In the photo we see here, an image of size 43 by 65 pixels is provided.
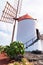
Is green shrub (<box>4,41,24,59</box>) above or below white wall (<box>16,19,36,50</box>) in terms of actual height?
below

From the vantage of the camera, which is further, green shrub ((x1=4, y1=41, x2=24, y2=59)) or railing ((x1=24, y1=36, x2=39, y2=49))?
railing ((x1=24, y1=36, x2=39, y2=49))

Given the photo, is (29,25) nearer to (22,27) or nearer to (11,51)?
(22,27)

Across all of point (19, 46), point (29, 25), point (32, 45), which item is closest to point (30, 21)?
point (29, 25)

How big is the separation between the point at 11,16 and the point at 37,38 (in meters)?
7.55

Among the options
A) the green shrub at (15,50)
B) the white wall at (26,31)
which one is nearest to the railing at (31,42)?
the white wall at (26,31)

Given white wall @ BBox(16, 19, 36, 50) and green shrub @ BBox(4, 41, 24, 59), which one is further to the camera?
white wall @ BBox(16, 19, 36, 50)

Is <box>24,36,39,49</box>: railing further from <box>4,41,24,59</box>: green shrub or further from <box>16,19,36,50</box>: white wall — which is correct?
<box>4,41,24,59</box>: green shrub

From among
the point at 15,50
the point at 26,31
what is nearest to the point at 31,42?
the point at 26,31

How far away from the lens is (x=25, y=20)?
41.6 meters

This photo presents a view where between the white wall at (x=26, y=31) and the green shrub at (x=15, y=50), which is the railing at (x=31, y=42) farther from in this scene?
the green shrub at (x=15, y=50)

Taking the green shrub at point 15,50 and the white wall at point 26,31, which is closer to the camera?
the green shrub at point 15,50

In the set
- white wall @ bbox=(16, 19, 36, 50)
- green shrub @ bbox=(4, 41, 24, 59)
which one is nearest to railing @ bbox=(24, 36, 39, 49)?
white wall @ bbox=(16, 19, 36, 50)

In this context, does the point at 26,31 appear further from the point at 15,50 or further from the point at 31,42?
the point at 15,50

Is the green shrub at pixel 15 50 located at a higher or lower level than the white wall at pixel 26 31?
lower
